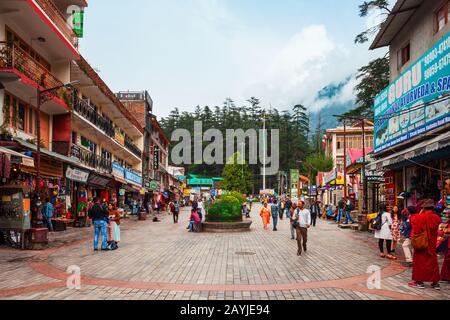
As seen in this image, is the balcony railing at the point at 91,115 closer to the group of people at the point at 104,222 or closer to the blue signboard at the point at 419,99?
the group of people at the point at 104,222

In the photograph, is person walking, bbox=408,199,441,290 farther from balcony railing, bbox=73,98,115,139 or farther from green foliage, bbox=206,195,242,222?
balcony railing, bbox=73,98,115,139

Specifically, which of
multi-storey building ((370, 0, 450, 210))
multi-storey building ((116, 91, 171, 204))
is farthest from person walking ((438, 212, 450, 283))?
multi-storey building ((116, 91, 171, 204))

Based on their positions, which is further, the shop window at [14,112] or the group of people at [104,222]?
the shop window at [14,112]

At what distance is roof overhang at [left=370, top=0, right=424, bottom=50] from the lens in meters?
18.6

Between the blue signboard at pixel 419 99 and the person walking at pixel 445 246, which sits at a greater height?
the blue signboard at pixel 419 99

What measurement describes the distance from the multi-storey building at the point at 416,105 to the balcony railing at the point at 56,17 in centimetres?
1600

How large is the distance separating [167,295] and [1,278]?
4.19m

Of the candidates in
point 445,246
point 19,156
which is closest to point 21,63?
point 19,156

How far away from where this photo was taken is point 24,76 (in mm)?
17062

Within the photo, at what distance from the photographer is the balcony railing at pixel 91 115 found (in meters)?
26.0

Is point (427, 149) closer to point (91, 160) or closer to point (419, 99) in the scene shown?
point (419, 99)

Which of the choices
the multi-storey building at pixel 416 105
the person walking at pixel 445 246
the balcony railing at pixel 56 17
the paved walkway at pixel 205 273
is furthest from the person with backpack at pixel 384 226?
the balcony railing at pixel 56 17
